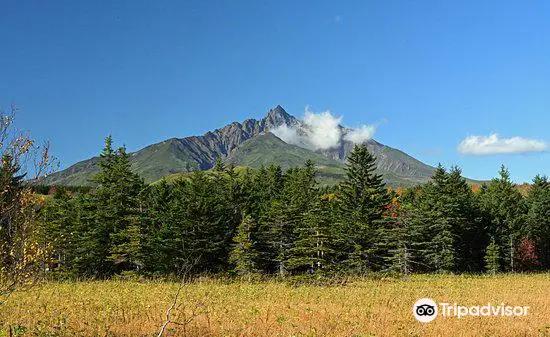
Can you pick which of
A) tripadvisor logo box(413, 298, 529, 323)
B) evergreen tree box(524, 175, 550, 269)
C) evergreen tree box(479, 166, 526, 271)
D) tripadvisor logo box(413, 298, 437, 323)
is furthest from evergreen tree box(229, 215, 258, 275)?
evergreen tree box(524, 175, 550, 269)

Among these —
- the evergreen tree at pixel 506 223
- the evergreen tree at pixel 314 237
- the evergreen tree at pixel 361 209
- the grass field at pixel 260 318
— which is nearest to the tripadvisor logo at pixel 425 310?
the grass field at pixel 260 318

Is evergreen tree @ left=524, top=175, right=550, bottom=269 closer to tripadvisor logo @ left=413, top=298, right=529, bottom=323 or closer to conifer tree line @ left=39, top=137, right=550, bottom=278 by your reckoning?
conifer tree line @ left=39, top=137, right=550, bottom=278

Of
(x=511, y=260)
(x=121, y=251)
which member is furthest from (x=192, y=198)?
(x=511, y=260)

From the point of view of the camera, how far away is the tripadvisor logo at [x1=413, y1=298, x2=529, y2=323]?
1403 cm

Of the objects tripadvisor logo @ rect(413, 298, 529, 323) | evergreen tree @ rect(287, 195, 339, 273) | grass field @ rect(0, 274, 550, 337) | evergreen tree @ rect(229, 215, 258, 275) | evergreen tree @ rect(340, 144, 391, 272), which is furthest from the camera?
evergreen tree @ rect(340, 144, 391, 272)

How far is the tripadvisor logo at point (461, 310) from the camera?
14.0 meters

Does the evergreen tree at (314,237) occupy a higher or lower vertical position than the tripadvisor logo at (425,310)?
higher

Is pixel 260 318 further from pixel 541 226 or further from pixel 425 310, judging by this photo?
pixel 541 226

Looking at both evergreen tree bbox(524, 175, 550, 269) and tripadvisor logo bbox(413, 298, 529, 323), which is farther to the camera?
evergreen tree bbox(524, 175, 550, 269)

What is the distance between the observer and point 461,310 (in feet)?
49.1

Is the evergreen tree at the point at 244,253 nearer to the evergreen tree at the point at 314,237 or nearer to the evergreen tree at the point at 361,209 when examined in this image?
the evergreen tree at the point at 314,237

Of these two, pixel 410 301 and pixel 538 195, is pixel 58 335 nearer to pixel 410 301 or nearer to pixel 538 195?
pixel 410 301

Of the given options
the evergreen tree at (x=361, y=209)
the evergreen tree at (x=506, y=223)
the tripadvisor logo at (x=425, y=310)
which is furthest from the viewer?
the evergreen tree at (x=506, y=223)

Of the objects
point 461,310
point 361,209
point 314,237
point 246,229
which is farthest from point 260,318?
point 361,209
